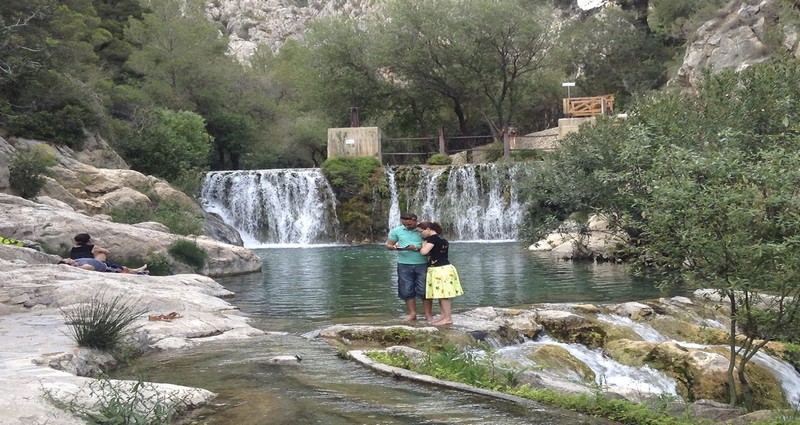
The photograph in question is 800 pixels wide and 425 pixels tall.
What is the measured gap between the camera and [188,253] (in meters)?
20.0

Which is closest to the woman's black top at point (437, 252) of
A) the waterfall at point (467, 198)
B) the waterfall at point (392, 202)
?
the waterfall at point (467, 198)

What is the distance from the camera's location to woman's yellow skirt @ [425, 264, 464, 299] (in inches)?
437

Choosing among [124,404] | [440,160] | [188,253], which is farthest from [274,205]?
[124,404]

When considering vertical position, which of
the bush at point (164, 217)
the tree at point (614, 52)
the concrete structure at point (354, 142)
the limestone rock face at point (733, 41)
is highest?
the tree at point (614, 52)

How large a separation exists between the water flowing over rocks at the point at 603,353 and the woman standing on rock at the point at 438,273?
1.35 feet

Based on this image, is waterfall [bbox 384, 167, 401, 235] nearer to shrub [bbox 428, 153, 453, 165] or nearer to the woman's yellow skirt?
shrub [bbox 428, 153, 453, 165]

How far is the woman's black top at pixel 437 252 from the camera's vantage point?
11.1 m

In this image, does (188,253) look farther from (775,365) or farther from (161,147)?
(161,147)

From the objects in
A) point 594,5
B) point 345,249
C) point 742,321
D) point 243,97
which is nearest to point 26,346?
point 742,321

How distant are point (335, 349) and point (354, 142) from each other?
109 feet

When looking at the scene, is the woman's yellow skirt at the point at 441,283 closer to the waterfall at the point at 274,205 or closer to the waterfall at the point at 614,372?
the waterfall at the point at 614,372

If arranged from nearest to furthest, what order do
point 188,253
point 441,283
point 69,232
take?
1. point 441,283
2. point 69,232
3. point 188,253

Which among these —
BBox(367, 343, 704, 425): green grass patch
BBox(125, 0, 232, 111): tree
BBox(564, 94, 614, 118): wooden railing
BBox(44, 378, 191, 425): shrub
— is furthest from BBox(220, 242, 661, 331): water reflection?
BBox(125, 0, 232, 111): tree

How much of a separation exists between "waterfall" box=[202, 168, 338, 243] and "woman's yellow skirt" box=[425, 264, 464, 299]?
1075 inches
